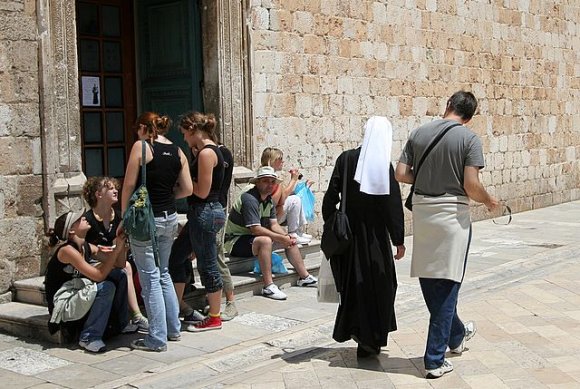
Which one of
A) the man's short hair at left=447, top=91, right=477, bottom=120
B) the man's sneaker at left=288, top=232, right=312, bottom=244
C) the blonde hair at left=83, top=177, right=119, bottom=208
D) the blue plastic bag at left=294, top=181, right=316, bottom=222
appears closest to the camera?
the man's short hair at left=447, top=91, right=477, bottom=120

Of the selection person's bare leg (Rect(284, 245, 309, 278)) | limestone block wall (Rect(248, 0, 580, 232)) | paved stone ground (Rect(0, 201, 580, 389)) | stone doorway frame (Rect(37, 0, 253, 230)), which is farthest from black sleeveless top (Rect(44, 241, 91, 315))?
limestone block wall (Rect(248, 0, 580, 232))

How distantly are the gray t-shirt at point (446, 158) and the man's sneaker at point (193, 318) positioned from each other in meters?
2.26

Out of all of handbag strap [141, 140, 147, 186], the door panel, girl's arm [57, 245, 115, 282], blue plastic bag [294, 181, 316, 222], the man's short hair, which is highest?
the door panel

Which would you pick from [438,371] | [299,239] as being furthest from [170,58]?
[438,371]

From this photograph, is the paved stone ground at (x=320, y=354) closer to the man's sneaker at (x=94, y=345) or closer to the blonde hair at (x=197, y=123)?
the man's sneaker at (x=94, y=345)

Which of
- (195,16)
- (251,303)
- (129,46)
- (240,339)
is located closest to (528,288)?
(251,303)

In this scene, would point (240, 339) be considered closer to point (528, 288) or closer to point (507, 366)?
point (507, 366)

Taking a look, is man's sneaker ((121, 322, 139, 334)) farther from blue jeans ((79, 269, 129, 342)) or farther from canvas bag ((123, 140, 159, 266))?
canvas bag ((123, 140, 159, 266))

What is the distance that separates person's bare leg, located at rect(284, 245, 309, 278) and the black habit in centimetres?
218

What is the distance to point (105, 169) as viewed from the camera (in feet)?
31.0

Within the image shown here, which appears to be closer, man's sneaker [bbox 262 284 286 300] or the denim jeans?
the denim jeans

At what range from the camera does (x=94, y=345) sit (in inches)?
238

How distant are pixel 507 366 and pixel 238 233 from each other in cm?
296

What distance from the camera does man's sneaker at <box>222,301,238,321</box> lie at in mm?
6949
